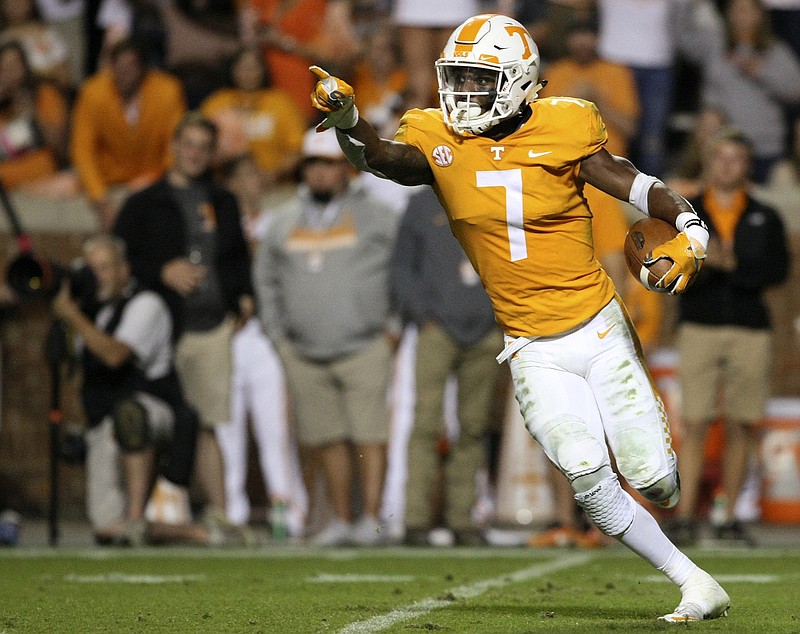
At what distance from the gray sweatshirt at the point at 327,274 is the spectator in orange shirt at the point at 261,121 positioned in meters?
1.65

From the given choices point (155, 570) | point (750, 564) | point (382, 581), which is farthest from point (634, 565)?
point (155, 570)

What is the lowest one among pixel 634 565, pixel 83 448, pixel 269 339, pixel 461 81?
pixel 634 565

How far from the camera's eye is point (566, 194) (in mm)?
5430

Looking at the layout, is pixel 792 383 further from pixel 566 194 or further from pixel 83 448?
pixel 566 194

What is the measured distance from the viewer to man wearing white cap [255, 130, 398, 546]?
870 centimetres

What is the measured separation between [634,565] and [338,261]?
2548mm

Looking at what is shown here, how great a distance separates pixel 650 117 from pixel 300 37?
8.43 feet

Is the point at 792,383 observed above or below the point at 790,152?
below

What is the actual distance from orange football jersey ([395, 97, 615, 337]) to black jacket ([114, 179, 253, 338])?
3608 mm

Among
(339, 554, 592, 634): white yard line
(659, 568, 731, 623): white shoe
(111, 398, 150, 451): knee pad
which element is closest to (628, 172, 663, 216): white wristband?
(659, 568, 731, 623): white shoe

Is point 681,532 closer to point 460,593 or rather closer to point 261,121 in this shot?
point 460,593

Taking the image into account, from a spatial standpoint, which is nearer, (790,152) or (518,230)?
(518,230)

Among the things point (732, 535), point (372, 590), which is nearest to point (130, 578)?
point (372, 590)

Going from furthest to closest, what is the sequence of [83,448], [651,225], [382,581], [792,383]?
[792,383] → [83,448] → [382,581] → [651,225]
